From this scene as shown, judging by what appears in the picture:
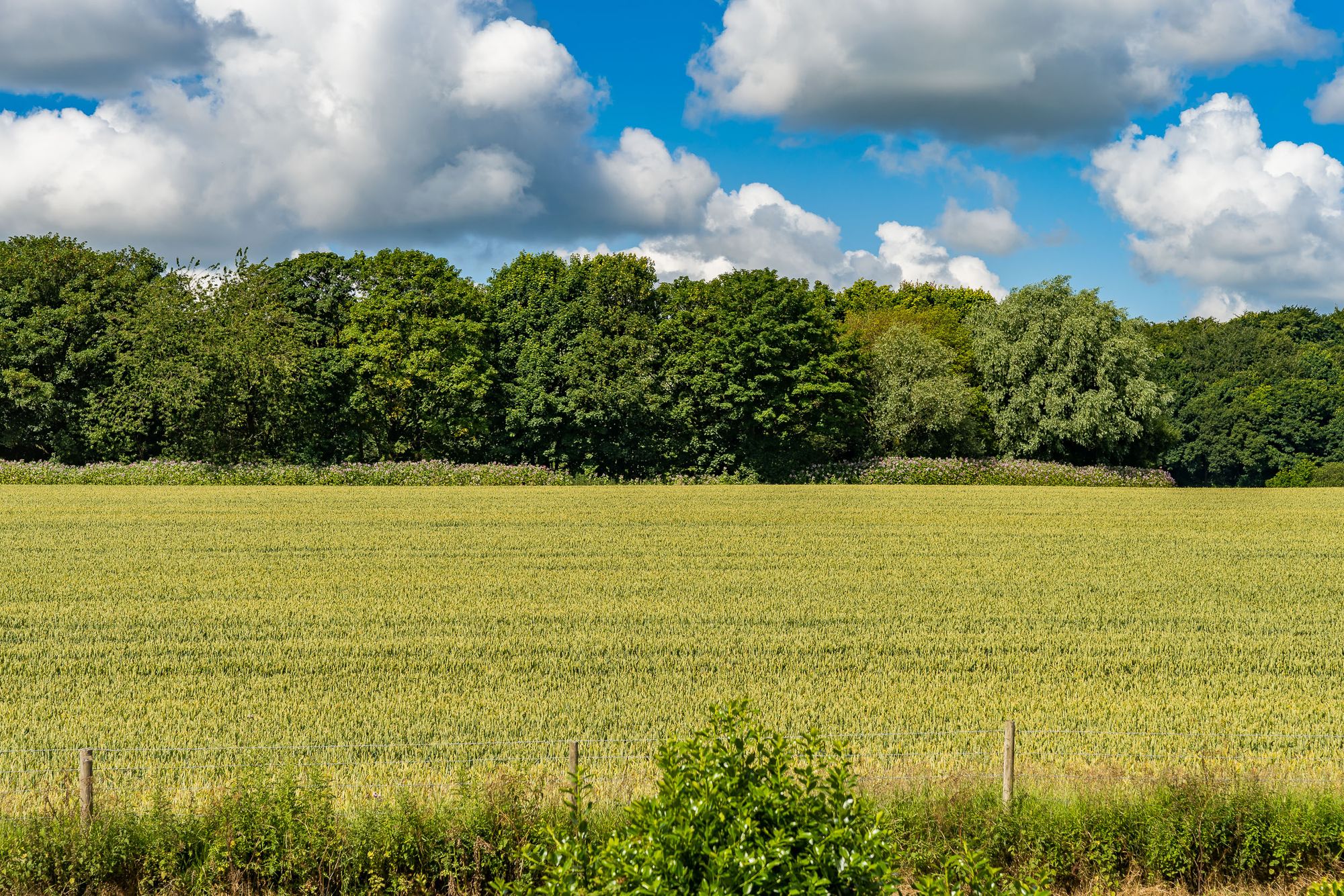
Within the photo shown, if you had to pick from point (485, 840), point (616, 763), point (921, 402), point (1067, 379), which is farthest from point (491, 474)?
point (485, 840)

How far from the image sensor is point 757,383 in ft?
208

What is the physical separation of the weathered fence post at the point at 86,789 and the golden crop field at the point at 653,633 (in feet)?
11.7

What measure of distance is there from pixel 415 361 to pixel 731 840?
2238 inches

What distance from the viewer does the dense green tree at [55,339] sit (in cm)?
5738

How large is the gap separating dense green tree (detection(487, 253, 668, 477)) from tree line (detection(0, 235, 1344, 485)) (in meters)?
0.14

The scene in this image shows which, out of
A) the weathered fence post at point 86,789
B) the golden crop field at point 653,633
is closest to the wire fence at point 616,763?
the golden crop field at point 653,633

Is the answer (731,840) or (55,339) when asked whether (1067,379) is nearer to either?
(55,339)

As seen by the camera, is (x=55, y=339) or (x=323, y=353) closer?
(x=55, y=339)

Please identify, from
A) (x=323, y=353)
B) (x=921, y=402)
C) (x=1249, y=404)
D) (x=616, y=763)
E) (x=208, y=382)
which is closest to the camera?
(x=616, y=763)

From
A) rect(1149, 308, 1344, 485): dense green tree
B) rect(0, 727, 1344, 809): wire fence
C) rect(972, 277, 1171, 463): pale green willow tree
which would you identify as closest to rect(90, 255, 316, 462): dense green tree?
rect(972, 277, 1171, 463): pale green willow tree

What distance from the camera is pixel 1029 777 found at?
954 centimetres

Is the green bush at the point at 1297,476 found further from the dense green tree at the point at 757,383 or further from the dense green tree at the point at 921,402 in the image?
the dense green tree at the point at 757,383

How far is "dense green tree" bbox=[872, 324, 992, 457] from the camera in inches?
2566

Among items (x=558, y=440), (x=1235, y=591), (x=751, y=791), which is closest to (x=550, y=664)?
(x=751, y=791)
